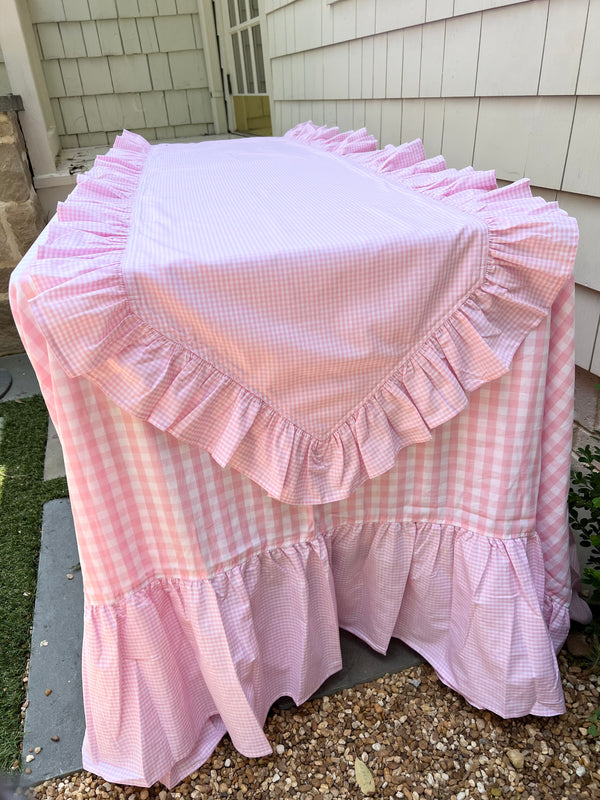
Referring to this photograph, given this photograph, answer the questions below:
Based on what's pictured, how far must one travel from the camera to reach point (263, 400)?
1.00m

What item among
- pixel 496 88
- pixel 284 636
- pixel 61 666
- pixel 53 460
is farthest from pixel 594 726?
pixel 53 460

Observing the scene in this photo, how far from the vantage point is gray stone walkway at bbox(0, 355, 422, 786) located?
1267 millimetres

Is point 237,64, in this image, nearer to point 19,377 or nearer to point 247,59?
point 247,59

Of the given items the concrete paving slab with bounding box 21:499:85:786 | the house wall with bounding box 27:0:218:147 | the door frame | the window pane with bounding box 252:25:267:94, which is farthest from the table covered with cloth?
the house wall with bounding box 27:0:218:147

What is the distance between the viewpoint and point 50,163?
129 inches

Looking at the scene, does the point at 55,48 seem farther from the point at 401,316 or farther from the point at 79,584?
the point at 401,316

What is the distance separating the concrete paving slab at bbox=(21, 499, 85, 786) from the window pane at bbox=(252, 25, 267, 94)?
3031 mm

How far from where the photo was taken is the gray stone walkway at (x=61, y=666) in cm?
127

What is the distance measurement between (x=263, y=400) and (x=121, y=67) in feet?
13.5

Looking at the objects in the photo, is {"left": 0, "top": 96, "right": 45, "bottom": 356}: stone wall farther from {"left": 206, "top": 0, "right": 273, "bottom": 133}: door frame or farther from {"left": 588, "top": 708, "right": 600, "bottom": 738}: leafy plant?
{"left": 588, "top": 708, "right": 600, "bottom": 738}: leafy plant

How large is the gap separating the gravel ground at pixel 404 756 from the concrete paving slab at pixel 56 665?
52 millimetres

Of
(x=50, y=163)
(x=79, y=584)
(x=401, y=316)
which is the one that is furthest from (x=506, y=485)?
(x=50, y=163)

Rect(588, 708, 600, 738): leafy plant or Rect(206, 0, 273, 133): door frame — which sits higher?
Rect(206, 0, 273, 133): door frame

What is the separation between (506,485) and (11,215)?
2816 millimetres
